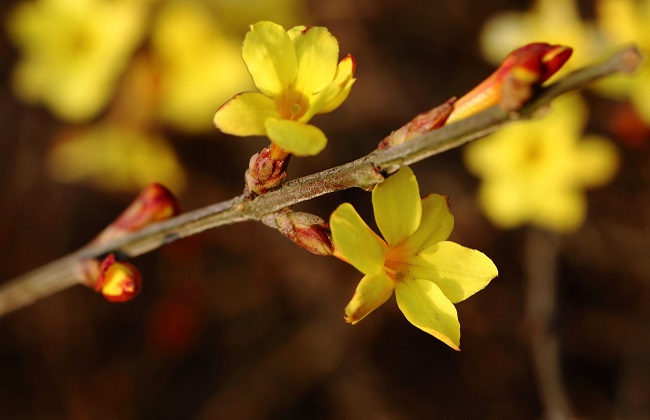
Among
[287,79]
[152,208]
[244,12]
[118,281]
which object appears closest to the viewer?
[287,79]

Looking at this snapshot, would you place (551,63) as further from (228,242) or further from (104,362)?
(104,362)

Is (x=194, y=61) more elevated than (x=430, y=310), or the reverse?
(x=194, y=61)

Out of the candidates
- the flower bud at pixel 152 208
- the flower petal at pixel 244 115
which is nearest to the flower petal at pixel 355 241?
the flower petal at pixel 244 115

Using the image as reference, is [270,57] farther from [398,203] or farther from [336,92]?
[398,203]

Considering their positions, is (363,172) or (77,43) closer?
(363,172)

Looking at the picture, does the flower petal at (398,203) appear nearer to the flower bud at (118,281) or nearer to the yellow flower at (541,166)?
the flower bud at (118,281)

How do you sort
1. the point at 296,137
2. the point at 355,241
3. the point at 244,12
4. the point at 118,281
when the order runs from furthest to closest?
the point at 244,12 → the point at 118,281 → the point at 355,241 → the point at 296,137

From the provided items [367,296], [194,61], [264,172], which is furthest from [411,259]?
[194,61]

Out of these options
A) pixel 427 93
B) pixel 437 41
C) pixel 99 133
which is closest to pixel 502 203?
pixel 427 93
